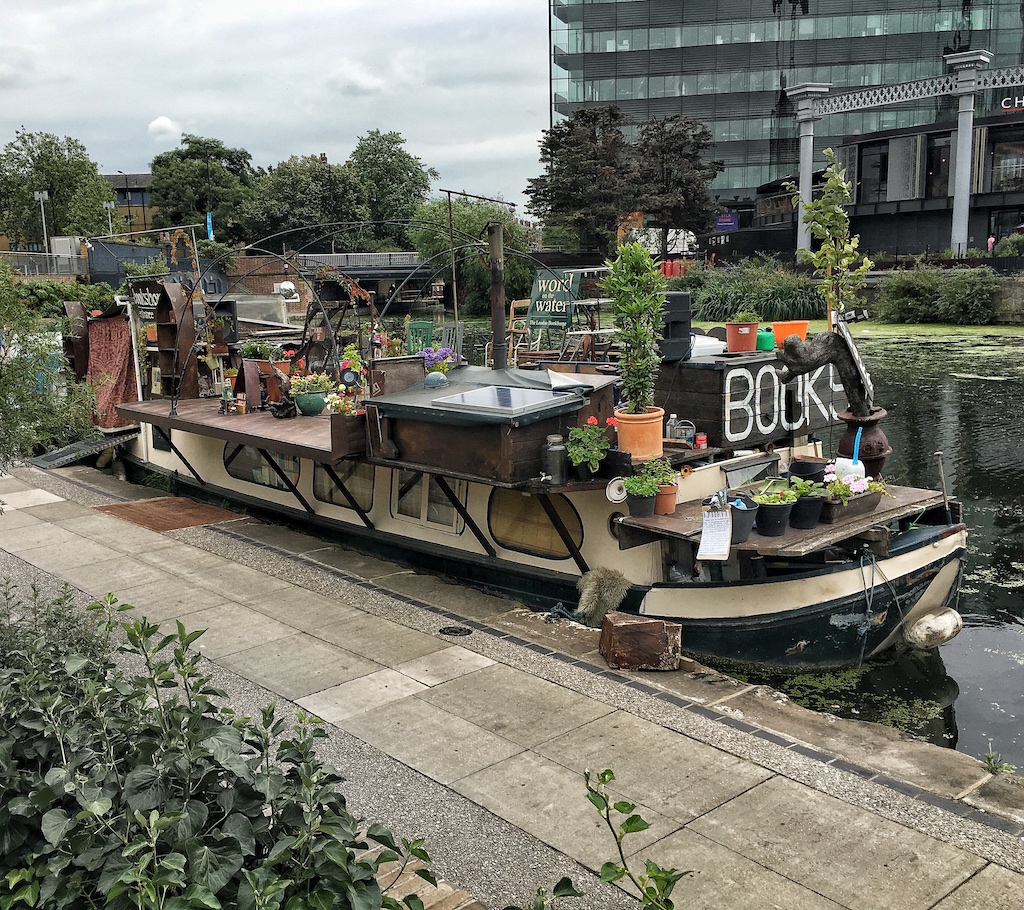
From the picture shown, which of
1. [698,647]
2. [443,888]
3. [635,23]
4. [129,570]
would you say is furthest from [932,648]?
[635,23]

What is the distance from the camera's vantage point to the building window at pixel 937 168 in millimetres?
54750

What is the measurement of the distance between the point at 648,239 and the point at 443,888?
64.0 metres

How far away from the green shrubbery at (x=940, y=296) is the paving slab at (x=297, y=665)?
4011cm

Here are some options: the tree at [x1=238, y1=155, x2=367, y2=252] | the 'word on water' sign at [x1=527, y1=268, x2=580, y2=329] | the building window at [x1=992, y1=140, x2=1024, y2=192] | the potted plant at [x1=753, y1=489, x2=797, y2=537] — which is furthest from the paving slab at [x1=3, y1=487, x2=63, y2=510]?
the tree at [x1=238, y1=155, x2=367, y2=252]

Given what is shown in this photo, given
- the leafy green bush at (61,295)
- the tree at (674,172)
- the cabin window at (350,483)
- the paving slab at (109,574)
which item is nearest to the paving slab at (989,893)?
the paving slab at (109,574)

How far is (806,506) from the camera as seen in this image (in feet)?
34.2

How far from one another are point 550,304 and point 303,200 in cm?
5918

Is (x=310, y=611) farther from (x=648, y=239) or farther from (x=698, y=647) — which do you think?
(x=648, y=239)

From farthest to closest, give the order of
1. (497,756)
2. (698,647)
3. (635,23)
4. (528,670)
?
(635,23) < (698,647) < (528,670) < (497,756)

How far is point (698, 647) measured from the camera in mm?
10836

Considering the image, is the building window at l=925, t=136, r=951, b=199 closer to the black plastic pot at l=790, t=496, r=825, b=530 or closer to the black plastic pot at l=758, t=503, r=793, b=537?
the black plastic pot at l=790, t=496, r=825, b=530

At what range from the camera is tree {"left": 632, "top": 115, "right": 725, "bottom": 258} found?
211 feet

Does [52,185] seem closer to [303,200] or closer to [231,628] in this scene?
[303,200]

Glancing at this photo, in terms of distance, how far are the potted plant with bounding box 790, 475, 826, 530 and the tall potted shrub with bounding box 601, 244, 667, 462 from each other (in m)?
1.56
